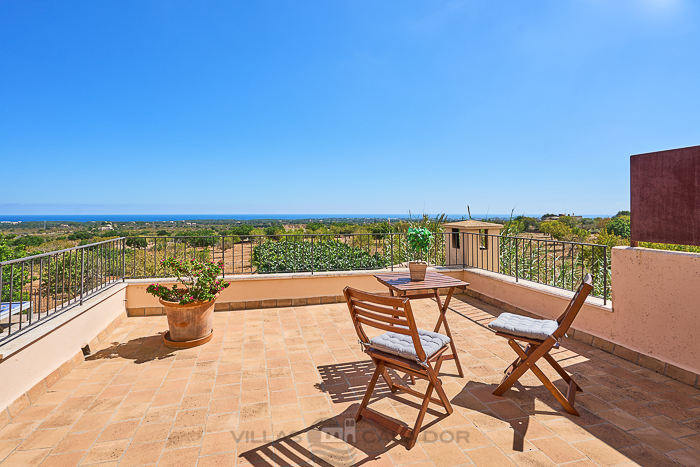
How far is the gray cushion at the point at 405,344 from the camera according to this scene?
5.96ft

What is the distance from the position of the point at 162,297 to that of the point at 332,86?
34.6 ft

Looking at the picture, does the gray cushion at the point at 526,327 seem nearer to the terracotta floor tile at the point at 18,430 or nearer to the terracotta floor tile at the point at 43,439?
the terracotta floor tile at the point at 43,439

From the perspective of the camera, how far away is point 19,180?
2630 centimetres

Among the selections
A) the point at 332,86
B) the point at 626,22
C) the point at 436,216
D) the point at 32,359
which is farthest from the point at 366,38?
the point at 32,359

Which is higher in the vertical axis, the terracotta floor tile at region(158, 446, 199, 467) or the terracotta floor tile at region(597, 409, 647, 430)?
the terracotta floor tile at region(158, 446, 199, 467)

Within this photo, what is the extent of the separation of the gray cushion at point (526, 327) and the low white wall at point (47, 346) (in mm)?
Answer: 3300

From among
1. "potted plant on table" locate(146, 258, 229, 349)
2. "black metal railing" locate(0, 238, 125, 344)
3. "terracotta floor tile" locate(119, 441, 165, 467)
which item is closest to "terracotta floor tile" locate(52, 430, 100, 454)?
"terracotta floor tile" locate(119, 441, 165, 467)

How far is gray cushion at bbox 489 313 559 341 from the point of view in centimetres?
208

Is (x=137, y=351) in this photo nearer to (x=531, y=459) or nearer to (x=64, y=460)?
(x=64, y=460)

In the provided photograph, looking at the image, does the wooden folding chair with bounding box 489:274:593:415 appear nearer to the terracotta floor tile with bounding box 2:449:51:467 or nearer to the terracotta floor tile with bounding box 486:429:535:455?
the terracotta floor tile with bounding box 486:429:535:455

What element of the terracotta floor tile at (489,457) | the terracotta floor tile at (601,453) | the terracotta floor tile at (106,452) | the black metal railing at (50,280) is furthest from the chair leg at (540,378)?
the black metal railing at (50,280)

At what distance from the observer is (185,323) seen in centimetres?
331

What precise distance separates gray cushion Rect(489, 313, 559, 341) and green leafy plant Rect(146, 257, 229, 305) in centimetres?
285

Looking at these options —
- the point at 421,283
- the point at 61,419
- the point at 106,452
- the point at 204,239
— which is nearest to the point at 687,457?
the point at 421,283
